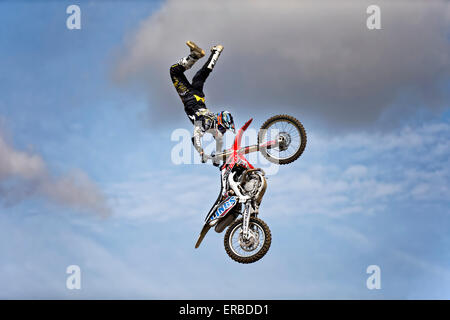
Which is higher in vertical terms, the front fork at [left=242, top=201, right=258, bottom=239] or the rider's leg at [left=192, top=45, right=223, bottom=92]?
the rider's leg at [left=192, top=45, right=223, bottom=92]

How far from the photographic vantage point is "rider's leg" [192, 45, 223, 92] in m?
21.2

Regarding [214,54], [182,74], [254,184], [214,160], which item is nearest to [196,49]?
[214,54]

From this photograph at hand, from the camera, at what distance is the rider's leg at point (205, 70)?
21.2 metres

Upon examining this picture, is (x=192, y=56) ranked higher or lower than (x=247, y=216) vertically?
higher

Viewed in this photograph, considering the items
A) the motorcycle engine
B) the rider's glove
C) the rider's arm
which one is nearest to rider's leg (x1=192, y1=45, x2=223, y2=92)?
the rider's arm

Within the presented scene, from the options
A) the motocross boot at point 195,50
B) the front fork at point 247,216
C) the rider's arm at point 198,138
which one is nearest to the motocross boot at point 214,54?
the motocross boot at point 195,50

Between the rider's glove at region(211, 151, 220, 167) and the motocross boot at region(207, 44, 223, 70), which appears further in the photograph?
the motocross boot at region(207, 44, 223, 70)

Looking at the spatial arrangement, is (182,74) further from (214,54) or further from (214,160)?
(214,160)

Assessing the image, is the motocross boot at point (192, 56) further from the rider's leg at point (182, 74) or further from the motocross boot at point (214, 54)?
the motocross boot at point (214, 54)

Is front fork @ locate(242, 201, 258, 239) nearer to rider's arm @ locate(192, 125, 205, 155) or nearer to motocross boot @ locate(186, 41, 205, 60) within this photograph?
rider's arm @ locate(192, 125, 205, 155)

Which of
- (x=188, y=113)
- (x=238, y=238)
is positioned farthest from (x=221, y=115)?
(x=238, y=238)

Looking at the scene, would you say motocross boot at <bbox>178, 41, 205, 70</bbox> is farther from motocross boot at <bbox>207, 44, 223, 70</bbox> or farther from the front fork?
the front fork

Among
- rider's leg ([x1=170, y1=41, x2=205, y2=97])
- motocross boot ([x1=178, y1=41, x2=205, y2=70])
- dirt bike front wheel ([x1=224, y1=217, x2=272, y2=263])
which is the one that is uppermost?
motocross boot ([x1=178, y1=41, x2=205, y2=70])

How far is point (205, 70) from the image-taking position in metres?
21.3
